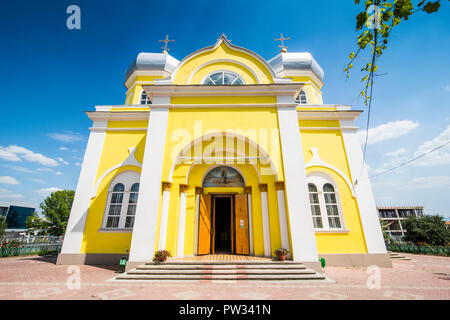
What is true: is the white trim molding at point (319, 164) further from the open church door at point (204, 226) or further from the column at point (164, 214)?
the column at point (164, 214)

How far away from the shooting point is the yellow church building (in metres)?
7.90

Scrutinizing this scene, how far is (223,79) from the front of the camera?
33.4 feet

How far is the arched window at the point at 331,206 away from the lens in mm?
9211

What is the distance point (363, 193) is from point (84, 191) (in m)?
13.8

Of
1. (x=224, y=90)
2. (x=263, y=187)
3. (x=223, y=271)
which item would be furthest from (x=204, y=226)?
(x=224, y=90)

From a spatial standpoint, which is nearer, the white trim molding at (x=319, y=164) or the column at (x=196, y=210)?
the column at (x=196, y=210)

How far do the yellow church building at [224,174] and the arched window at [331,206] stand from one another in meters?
0.05

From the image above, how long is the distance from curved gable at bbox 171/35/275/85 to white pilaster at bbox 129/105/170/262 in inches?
83.5

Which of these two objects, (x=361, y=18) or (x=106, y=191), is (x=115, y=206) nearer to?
(x=106, y=191)

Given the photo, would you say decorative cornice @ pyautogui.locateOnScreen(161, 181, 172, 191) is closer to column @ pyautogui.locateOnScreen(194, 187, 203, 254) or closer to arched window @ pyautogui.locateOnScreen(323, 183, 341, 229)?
column @ pyautogui.locateOnScreen(194, 187, 203, 254)

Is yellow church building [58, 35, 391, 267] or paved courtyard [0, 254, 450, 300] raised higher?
yellow church building [58, 35, 391, 267]

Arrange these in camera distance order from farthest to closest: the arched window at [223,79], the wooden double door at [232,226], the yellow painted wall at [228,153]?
the arched window at [223,79] → the wooden double door at [232,226] → the yellow painted wall at [228,153]

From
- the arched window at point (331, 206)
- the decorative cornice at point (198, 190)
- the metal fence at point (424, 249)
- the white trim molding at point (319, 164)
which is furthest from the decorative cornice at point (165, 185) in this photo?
the metal fence at point (424, 249)

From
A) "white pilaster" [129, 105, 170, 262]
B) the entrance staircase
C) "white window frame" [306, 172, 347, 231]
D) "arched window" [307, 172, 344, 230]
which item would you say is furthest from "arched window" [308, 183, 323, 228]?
"white pilaster" [129, 105, 170, 262]
